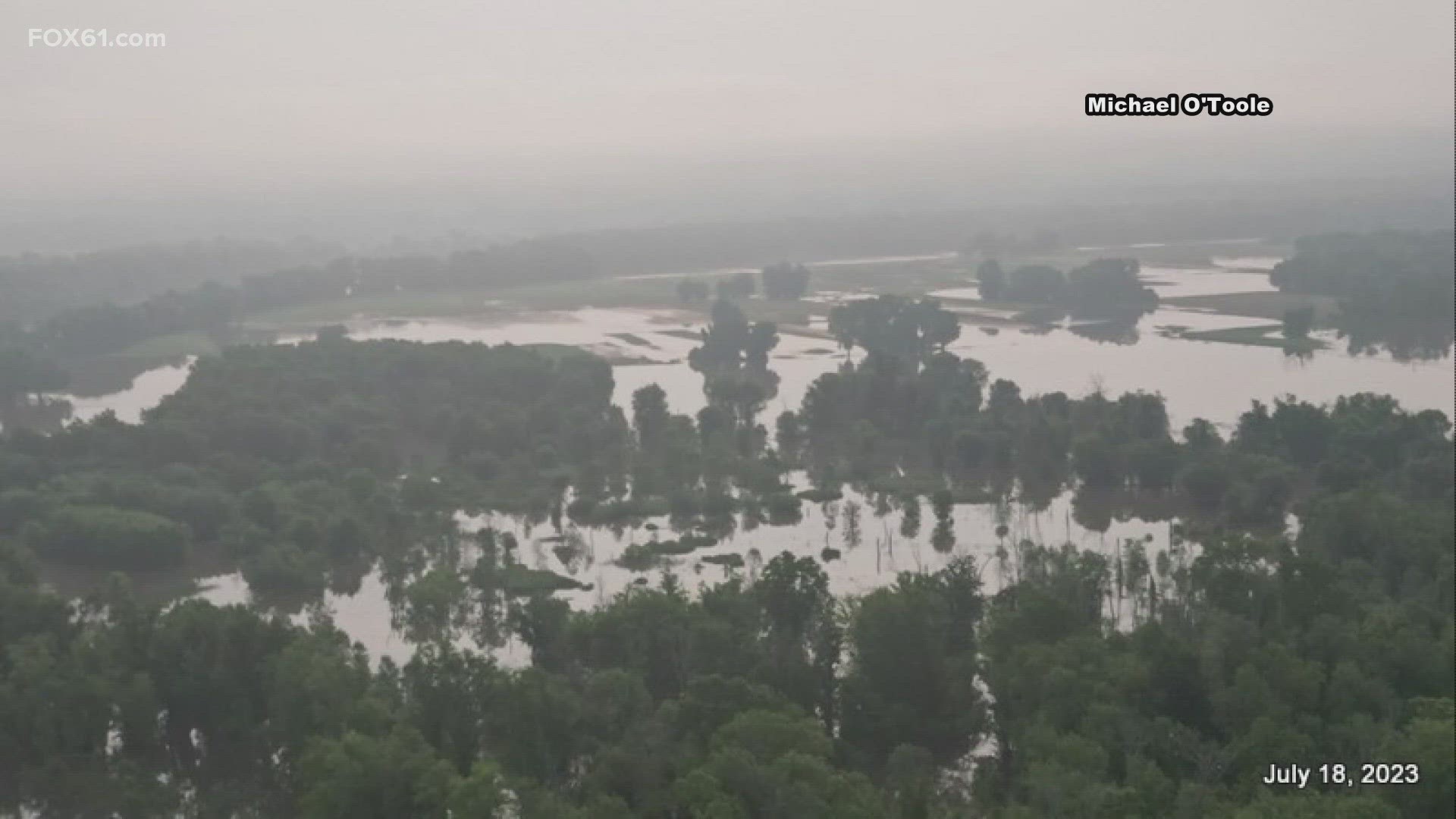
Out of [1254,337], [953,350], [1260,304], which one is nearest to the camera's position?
[1254,337]

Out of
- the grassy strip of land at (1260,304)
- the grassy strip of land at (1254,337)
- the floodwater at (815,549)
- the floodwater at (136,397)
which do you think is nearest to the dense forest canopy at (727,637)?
the floodwater at (815,549)

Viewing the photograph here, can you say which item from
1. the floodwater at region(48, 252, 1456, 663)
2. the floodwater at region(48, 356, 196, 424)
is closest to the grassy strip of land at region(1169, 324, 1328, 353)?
the floodwater at region(48, 252, 1456, 663)

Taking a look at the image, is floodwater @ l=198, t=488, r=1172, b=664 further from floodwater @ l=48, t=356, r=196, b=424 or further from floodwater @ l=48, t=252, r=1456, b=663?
floodwater @ l=48, t=356, r=196, b=424

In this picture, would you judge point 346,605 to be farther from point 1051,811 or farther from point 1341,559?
point 1341,559

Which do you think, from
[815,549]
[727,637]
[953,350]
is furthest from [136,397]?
[727,637]

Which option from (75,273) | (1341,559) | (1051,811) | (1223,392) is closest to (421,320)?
(75,273)

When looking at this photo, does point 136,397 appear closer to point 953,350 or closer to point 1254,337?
point 953,350

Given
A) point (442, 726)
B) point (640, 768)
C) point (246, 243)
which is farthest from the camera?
point (246, 243)
